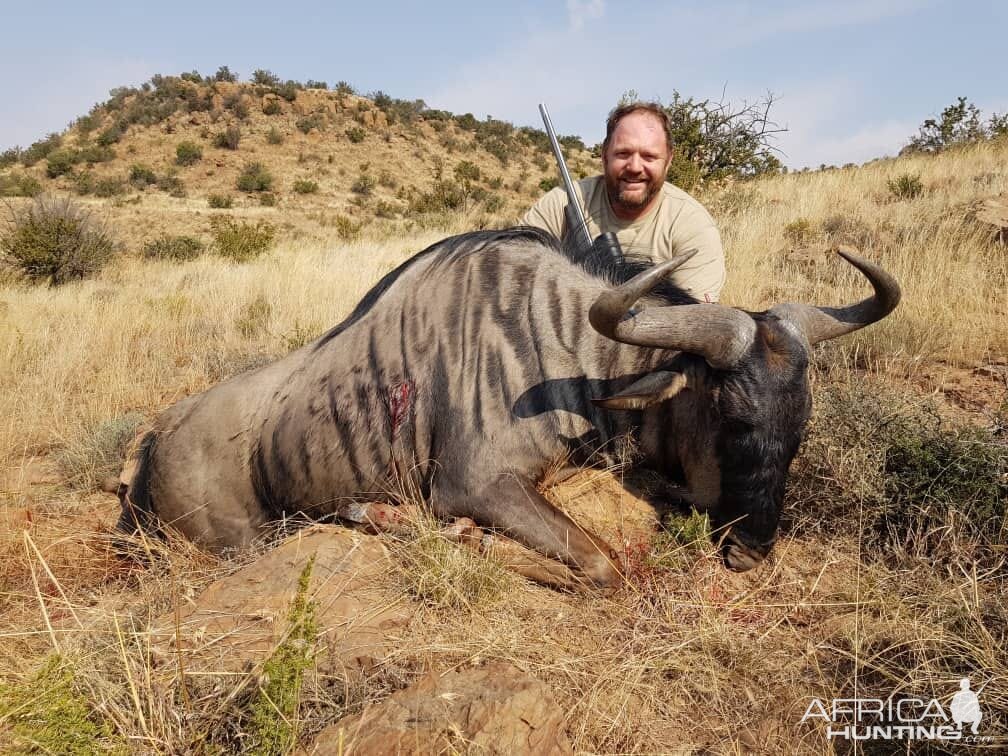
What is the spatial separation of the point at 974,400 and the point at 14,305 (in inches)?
413

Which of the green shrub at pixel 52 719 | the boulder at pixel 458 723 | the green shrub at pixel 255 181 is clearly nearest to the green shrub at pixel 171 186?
the green shrub at pixel 255 181

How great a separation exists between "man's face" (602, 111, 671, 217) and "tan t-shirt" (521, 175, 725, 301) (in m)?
0.22

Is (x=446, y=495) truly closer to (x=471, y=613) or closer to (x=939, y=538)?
(x=471, y=613)

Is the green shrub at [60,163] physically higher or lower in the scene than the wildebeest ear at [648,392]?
higher

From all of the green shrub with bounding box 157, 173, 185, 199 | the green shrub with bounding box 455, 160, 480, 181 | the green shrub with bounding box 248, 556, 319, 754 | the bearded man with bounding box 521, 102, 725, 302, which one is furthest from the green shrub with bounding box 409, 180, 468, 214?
the green shrub with bounding box 248, 556, 319, 754

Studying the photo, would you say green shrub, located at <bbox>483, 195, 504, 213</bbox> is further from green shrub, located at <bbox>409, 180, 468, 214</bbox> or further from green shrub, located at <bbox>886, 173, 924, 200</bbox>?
green shrub, located at <bbox>886, 173, 924, 200</bbox>

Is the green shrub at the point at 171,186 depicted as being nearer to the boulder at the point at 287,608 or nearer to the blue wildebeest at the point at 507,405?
the blue wildebeest at the point at 507,405

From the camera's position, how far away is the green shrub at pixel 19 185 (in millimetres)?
23297

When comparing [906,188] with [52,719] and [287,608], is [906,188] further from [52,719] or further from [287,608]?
[52,719]

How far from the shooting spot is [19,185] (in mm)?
25000

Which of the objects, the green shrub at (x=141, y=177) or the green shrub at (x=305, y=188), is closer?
the green shrub at (x=141, y=177)

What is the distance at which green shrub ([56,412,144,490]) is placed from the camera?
428cm

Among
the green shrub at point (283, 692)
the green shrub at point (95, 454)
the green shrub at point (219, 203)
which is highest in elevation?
the green shrub at point (219, 203)

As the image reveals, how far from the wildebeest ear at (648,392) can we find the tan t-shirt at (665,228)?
148 centimetres
